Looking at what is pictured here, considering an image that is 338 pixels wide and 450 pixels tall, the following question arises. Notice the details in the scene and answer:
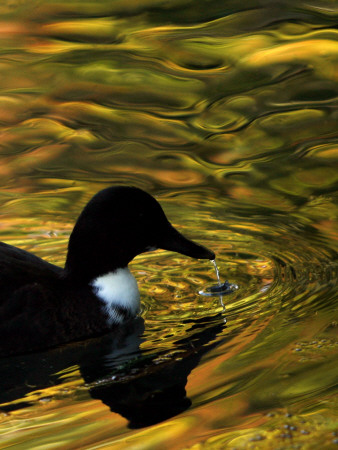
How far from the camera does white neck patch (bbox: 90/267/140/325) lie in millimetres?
5812

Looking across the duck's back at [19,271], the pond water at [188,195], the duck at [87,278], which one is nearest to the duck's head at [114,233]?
the duck at [87,278]

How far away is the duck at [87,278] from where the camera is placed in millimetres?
5512

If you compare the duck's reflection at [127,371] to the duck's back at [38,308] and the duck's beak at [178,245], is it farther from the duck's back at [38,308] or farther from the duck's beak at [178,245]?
the duck's beak at [178,245]

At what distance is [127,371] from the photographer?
513cm

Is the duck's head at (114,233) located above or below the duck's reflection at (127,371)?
above

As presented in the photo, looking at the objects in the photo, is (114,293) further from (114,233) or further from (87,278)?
(114,233)

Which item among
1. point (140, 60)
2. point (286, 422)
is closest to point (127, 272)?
point (286, 422)

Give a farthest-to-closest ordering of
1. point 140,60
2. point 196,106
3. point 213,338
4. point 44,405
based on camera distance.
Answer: point 140,60 < point 196,106 < point 213,338 < point 44,405

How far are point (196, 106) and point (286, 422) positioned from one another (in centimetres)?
562

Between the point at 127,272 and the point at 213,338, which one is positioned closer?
the point at 213,338

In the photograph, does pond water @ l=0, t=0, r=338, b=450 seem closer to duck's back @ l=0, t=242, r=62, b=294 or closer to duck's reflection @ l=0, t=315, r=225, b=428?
duck's reflection @ l=0, t=315, r=225, b=428

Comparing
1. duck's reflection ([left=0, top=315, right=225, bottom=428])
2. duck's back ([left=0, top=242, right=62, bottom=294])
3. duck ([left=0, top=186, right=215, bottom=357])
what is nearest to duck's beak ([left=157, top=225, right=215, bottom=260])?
duck ([left=0, top=186, right=215, bottom=357])

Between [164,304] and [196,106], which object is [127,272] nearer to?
[164,304]

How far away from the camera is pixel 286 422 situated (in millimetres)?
4402
